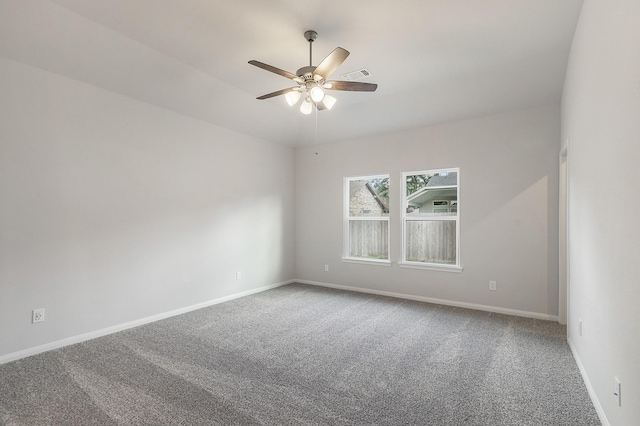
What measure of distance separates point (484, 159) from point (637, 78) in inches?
127

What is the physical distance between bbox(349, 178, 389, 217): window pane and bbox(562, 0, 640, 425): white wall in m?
2.90

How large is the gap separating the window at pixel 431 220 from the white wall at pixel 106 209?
264cm

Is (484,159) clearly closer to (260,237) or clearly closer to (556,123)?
(556,123)

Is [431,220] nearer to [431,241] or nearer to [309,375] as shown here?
[431,241]

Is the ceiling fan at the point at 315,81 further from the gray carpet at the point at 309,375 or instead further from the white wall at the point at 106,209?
the gray carpet at the point at 309,375

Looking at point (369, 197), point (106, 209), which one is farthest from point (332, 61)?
point (369, 197)

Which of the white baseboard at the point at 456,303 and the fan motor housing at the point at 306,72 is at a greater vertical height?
the fan motor housing at the point at 306,72

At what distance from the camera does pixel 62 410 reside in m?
2.13

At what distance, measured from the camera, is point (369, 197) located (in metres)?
5.72

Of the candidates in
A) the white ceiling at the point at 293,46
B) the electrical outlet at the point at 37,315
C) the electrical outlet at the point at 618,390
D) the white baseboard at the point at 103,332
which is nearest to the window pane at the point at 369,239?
the white ceiling at the point at 293,46

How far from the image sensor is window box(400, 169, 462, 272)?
482 cm

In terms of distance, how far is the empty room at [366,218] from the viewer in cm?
213

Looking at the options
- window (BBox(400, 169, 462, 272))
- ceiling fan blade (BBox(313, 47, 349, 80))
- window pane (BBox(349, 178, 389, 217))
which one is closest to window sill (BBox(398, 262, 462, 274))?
window (BBox(400, 169, 462, 272))

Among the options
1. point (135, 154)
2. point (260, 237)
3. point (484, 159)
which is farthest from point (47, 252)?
point (484, 159)
